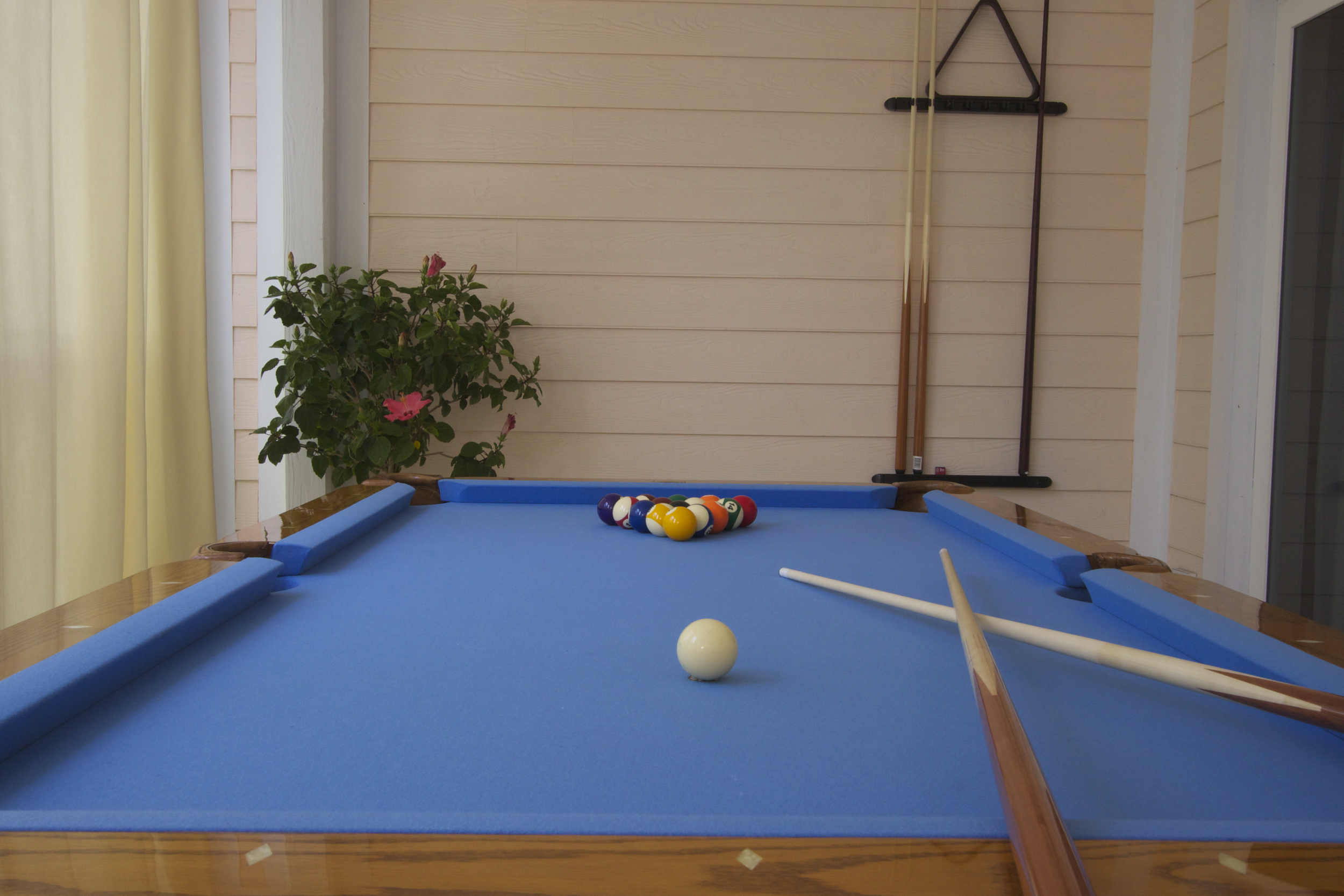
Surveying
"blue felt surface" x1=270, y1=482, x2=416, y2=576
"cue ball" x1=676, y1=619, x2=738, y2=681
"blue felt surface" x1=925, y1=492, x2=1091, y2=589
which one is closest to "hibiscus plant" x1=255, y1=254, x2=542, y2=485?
"blue felt surface" x1=270, y1=482, x2=416, y2=576

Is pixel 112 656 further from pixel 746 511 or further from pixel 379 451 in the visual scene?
pixel 379 451

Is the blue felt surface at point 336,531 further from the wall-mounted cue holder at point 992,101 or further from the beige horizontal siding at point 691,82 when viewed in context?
the wall-mounted cue holder at point 992,101

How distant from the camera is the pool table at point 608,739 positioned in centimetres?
52

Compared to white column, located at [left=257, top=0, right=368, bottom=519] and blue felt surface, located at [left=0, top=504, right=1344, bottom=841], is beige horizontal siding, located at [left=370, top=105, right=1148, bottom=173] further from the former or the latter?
blue felt surface, located at [left=0, top=504, right=1344, bottom=841]

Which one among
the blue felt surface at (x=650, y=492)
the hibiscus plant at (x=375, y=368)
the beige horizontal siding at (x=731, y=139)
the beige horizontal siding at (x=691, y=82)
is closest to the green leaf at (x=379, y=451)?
the hibiscus plant at (x=375, y=368)

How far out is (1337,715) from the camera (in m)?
0.68

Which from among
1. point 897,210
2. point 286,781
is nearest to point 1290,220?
point 897,210

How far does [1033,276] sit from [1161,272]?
0.46 m

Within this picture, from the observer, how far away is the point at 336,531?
1463 millimetres

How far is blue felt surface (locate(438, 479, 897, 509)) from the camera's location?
6.70ft

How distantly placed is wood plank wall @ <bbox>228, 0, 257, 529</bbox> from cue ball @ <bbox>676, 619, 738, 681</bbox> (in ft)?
8.26

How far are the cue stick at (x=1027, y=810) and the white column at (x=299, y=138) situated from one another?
2777 mm

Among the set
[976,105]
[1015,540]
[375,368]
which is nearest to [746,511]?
[1015,540]

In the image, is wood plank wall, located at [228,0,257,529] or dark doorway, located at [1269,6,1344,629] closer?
dark doorway, located at [1269,6,1344,629]
